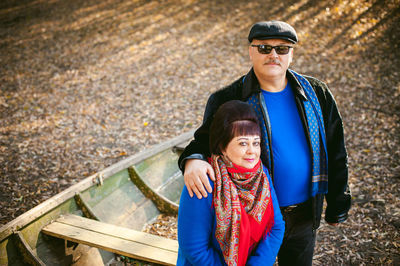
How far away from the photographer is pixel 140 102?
6.86 metres

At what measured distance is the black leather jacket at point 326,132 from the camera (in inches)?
72.2

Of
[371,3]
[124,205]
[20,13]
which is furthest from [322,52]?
[20,13]

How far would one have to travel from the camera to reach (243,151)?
156cm


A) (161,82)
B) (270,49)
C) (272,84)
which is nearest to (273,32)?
(270,49)

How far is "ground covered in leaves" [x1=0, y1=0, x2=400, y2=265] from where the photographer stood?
423cm

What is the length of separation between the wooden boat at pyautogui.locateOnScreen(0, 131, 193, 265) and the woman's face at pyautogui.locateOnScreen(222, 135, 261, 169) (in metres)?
1.33

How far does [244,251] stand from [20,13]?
39.5 feet

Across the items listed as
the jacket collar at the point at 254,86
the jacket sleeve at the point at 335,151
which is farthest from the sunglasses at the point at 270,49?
the jacket sleeve at the point at 335,151

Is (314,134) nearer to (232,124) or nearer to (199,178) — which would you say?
(232,124)

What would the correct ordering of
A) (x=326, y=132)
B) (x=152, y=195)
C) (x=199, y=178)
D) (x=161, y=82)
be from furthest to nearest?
(x=161, y=82) → (x=152, y=195) → (x=326, y=132) → (x=199, y=178)

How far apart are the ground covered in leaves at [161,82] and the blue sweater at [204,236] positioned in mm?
2070

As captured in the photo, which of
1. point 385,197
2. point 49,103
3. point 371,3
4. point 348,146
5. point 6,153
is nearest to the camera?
point 385,197

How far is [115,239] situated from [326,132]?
82.6 inches

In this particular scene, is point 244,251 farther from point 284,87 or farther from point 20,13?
point 20,13
